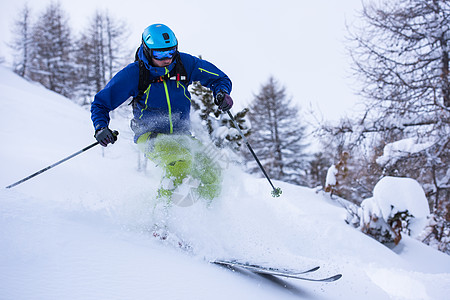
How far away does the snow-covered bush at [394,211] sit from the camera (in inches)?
223

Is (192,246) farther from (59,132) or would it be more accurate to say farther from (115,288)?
(59,132)

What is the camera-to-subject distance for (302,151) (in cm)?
2064

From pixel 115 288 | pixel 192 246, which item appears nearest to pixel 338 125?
pixel 192 246

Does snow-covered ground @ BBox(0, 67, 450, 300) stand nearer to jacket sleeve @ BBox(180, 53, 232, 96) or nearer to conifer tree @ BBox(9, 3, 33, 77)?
jacket sleeve @ BBox(180, 53, 232, 96)

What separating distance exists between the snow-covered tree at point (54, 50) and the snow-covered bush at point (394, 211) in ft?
85.8

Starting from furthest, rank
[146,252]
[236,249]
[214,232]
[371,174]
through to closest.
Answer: [371,174] → [214,232] → [236,249] → [146,252]

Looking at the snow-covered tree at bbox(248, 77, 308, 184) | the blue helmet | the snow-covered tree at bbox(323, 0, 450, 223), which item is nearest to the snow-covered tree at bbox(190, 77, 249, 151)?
the snow-covered tree at bbox(323, 0, 450, 223)

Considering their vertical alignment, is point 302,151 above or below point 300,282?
above

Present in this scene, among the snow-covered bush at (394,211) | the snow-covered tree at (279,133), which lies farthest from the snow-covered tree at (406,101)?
the snow-covered tree at (279,133)

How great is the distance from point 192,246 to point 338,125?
6.38 meters

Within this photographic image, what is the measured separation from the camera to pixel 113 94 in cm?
320

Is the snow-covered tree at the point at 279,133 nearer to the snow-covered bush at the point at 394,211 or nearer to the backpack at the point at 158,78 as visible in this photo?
the snow-covered bush at the point at 394,211

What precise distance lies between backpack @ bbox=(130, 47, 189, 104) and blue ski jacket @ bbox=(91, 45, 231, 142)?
34mm

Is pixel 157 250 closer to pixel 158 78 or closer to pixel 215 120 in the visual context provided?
pixel 158 78
